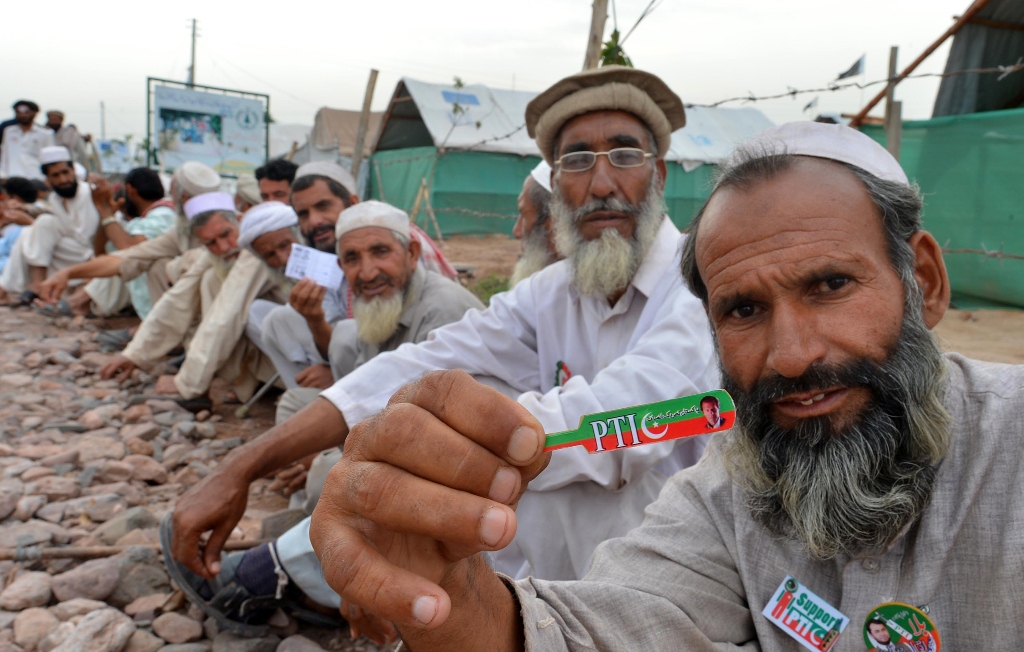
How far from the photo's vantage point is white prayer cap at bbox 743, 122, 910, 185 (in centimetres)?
159

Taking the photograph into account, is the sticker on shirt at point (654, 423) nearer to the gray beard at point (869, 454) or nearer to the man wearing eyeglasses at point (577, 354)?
the gray beard at point (869, 454)

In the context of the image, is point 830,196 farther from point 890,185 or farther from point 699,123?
point 699,123

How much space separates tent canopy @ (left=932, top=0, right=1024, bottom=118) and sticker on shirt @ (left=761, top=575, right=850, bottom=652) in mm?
6964

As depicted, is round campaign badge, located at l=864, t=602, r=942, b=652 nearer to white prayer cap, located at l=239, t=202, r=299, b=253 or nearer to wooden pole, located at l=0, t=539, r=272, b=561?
wooden pole, located at l=0, t=539, r=272, b=561

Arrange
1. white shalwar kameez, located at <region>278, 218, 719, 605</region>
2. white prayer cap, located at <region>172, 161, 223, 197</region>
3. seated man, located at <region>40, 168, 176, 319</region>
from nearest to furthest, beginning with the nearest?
1. white shalwar kameez, located at <region>278, 218, 719, 605</region>
2. white prayer cap, located at <region>172, 161, 223, 197</region>
3. seated man, located at <region>40, 168, 176, 319</region>

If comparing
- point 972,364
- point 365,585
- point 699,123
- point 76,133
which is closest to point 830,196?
point 972,364

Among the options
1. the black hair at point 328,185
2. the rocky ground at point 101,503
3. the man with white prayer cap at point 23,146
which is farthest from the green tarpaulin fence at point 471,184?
the black hair at point 328,185

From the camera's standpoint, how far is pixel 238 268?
5.91m

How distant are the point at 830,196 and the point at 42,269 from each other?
1130 cm

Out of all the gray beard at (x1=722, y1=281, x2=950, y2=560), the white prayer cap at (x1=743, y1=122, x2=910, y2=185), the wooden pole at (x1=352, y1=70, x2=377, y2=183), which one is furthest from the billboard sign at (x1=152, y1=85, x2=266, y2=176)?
the gray beard at (x1=722, y1=281, x2=950, y2=560)

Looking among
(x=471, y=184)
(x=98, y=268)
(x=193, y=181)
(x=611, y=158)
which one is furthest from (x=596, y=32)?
(x=471, y=184)

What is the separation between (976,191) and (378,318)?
5.13m

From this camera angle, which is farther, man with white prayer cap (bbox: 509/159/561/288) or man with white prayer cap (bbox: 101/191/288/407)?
man with white prayer cap (bbox: 101/191/288/407)

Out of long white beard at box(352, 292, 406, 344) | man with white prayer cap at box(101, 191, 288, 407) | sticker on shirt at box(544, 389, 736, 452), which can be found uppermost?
sticker on shirt at box(544, 389, 736, 452)
